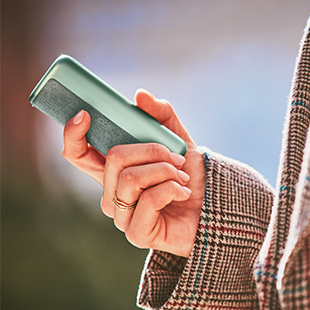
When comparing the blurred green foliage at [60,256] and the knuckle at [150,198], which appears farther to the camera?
the blurred green foliage at [60,256]

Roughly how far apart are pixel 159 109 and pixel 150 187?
120 mm

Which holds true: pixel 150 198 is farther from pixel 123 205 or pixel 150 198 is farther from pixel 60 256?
pixel 60 256

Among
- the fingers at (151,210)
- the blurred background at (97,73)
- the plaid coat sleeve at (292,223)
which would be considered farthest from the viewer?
the blurred background at (97,73)

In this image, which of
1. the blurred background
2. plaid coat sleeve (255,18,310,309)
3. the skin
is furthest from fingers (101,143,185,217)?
the blurred background

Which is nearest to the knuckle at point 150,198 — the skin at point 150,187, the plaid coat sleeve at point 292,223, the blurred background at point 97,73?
the skin at point 150,187

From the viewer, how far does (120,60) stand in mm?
931

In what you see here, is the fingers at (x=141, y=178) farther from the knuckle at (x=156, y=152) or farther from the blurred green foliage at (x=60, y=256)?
the blurred green foliage at (x=60, y=256)

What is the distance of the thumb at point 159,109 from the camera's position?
329 mm

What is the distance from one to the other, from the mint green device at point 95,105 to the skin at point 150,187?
0.04ft

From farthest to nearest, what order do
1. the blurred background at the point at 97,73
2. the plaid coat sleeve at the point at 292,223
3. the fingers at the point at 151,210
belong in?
the blurred background at the point at 97,73, the fingers at the point at 151,210, the plaid coat sleeve at the point at 292,223

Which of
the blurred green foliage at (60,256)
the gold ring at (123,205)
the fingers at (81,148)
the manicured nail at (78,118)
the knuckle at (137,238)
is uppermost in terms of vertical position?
the manicured nail at (78,118)

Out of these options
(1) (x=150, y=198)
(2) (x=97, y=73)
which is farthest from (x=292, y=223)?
(2) (x=97, y=73)

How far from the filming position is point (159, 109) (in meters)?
0.35

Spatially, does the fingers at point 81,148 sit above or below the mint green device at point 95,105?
below
